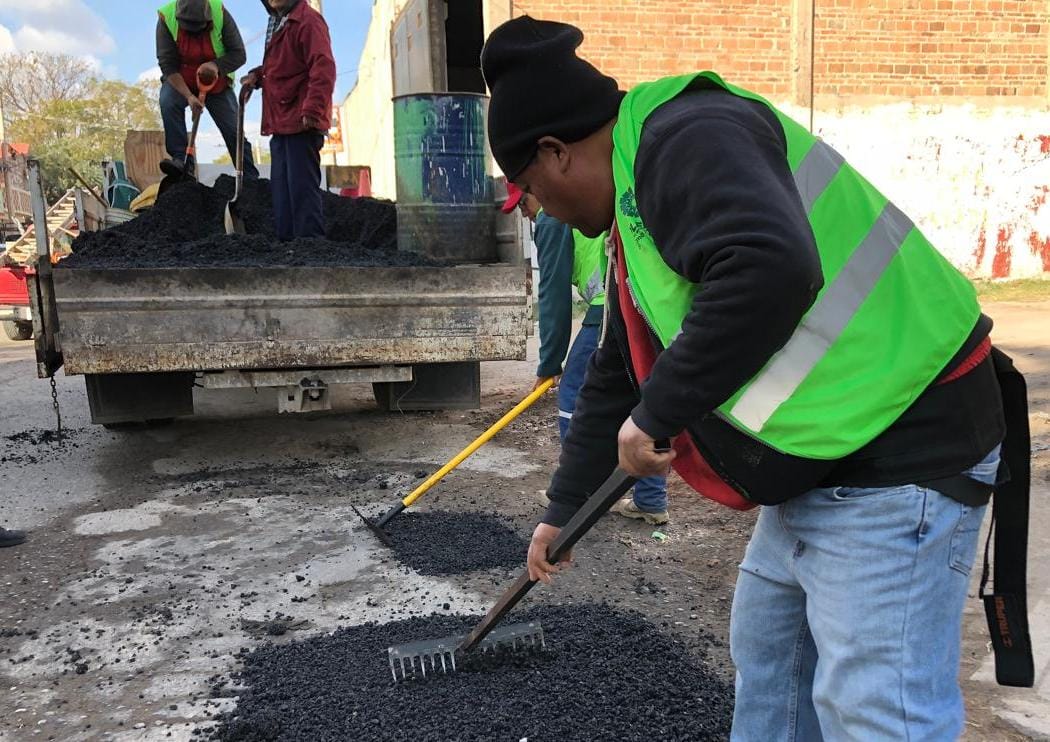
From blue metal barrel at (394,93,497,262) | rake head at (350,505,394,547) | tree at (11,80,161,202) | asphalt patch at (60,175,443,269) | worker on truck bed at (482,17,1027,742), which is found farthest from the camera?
tree at (11,80,161,202)

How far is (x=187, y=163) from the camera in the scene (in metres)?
6.82

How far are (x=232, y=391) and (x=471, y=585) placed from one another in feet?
14.8

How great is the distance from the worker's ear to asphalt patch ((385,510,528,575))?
240 cm

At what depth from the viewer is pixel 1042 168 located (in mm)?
13281

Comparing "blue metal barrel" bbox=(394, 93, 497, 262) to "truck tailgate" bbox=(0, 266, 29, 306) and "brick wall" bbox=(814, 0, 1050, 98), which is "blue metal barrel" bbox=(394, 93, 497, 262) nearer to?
"truck tailgate" bbox=(0, 266, 29, 306)

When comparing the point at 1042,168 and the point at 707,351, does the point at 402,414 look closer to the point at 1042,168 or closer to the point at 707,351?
the point at 707,351

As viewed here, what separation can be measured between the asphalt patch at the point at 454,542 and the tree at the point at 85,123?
3710 cm

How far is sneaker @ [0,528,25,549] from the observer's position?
4020mm

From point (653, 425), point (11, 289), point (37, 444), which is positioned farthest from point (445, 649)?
point (11, 289)

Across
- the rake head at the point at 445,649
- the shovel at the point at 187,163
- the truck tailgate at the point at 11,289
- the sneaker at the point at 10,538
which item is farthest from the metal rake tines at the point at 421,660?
the truck tailgate at the point at 11,289

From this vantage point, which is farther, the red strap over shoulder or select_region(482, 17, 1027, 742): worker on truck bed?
the red strap over shoulder

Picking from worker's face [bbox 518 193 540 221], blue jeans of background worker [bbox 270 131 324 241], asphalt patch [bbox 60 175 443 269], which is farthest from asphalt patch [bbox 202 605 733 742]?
blue jeans of background worker [bbox 270 131 324 241]

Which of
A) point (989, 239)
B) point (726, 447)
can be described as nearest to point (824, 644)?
point (726, 447)

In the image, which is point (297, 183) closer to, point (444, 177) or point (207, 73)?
point (444, 177)
